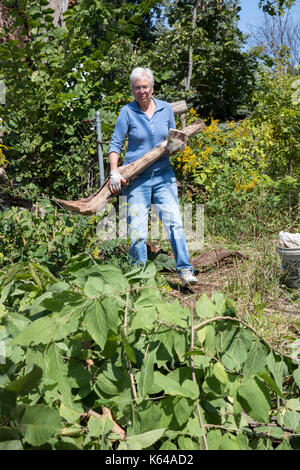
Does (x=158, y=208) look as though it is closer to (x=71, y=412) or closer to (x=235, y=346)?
(x=235, y=346)

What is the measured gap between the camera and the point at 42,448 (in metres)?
0.85

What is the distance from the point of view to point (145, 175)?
3.94 m

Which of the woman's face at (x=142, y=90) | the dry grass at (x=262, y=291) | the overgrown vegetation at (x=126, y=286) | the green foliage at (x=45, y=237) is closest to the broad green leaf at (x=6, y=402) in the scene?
the overgrown vegetation at (x=126, y=286)

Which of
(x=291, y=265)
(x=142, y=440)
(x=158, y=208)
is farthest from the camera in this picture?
(x=158, y=208)

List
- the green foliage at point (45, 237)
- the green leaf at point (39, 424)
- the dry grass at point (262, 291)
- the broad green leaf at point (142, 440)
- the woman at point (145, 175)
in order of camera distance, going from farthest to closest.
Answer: the woman at point (145, 175) < the green foliage at point (45, 237) < the dry grass at point (262, 291) < the broad green leaf at point (142, 440) < the green leaf at point (39, 424)

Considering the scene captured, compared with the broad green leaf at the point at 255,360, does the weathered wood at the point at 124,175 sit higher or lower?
higher

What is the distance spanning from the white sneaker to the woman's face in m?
1.58

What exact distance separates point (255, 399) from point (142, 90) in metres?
3.23

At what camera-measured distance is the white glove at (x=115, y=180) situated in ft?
12.4

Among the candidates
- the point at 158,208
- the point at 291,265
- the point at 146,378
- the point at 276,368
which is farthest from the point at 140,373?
the point at 158,208

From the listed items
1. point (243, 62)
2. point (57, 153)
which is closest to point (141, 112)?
point (57, 153)
